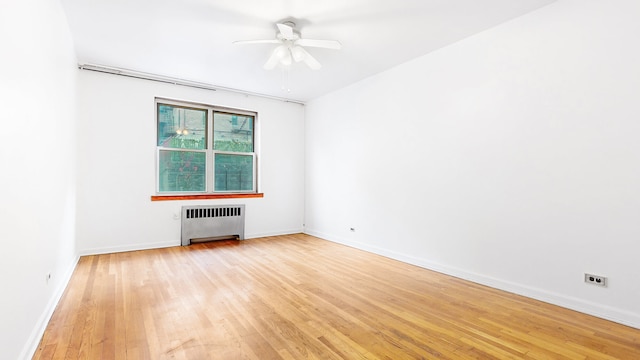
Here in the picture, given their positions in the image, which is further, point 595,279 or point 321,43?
point 321,43

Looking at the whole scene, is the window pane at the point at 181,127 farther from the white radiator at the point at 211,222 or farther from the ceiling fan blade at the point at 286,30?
the ceiling fan blade at the point at 286,30

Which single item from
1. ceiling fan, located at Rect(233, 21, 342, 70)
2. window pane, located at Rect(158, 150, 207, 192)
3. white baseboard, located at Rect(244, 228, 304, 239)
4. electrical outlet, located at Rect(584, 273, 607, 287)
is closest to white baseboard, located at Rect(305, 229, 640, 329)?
electrical outlet, located at Rect(584, 273, 607, 287)

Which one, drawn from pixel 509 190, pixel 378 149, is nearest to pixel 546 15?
pixel 509 190

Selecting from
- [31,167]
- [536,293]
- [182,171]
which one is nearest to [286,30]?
[31,167]

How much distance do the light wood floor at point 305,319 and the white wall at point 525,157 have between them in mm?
344

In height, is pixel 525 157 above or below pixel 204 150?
below

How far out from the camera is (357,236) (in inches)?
192

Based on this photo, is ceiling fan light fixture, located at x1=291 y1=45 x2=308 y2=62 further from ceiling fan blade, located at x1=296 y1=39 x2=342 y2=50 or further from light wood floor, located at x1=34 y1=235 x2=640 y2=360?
light wood floor, located at x1=34 y1=235 x2=640 y2=360

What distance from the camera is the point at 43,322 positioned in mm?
2178

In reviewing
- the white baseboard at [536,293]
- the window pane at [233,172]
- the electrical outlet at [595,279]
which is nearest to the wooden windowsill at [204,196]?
the window pane at [233,172]

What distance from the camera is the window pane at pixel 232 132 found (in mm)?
5461

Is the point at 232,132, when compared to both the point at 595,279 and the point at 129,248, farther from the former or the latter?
the point at 595,279

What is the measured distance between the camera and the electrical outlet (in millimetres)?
2455

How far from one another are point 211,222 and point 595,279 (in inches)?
194
